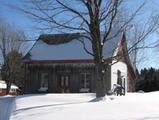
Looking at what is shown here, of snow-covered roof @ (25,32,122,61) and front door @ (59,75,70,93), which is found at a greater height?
snow-covered roof @ (25,32,122,61)

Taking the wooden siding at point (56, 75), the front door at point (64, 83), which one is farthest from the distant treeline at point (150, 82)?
the front door at point (64, 83)

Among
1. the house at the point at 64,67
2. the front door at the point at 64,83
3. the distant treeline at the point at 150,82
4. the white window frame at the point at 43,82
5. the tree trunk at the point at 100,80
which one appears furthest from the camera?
the distant treeline at the point at 150,82

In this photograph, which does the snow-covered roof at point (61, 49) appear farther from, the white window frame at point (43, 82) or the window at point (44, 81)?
the window at point (44, 81)

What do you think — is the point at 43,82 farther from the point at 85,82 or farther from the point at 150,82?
the point at 150,82

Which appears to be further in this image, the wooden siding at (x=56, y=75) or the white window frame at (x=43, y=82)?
the white window frame at (x=43, y=82)

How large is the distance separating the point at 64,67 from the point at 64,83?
1.58 metres

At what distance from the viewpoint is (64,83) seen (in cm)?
4344

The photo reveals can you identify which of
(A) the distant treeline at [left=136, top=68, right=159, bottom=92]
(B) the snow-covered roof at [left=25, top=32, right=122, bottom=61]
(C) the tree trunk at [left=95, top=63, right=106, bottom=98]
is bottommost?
(C) the tree trunk at [left=95, top=63, right=106, bottom=98]

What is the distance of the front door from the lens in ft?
142

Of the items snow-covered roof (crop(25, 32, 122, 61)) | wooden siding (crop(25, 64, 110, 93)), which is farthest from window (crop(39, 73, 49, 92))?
snow-covered roof (crop(25, 32, 122, 61))

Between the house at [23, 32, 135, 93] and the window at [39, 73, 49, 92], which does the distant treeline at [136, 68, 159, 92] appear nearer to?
the house at [23, 32, 135, 93]

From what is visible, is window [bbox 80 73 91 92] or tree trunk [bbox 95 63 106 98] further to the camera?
window [bbox 80 73 91 92]

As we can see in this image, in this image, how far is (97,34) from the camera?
2538cm

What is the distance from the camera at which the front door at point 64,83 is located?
4317 cm
